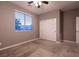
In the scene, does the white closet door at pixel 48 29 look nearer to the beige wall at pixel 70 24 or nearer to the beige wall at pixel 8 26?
the beige wall at pixel 70 24

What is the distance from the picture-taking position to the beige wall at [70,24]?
464 centimetres

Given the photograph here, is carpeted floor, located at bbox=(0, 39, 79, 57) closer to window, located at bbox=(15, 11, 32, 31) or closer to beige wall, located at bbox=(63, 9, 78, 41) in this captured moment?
window, located at bbox=(15, 11, 32, 31)

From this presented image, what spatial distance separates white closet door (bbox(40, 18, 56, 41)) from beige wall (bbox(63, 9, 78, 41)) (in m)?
0.96

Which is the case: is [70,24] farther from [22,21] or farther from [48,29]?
[22,21]

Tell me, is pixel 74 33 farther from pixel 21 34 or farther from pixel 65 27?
pixel 21 34

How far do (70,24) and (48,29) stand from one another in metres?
1.81

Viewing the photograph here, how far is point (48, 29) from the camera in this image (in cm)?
539

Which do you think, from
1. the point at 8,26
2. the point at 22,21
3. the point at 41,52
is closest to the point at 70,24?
the point at 41,52

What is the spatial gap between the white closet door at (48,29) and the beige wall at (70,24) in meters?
0.96

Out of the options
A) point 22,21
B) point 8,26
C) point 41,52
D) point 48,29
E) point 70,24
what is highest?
point 22,21

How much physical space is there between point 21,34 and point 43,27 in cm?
237

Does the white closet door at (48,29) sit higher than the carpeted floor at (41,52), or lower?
higher

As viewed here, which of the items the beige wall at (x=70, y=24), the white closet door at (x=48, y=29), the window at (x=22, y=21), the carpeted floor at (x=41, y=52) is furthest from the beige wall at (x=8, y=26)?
the beige wall at (x=70, y=24)

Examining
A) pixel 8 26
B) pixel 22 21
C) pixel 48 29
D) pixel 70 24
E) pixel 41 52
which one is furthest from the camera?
pixel 48 29
